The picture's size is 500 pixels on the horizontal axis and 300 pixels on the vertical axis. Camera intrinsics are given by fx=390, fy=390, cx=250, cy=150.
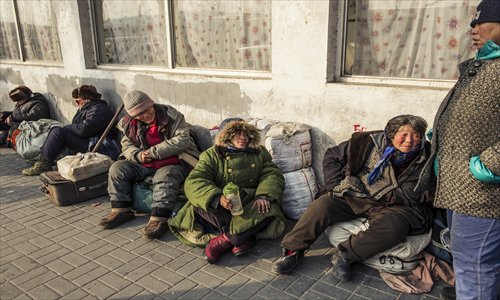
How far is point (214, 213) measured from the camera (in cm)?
350

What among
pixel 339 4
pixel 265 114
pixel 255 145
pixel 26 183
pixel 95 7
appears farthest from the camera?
pixel 95 7

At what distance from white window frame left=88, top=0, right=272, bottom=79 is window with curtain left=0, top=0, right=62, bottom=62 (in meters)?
1.27

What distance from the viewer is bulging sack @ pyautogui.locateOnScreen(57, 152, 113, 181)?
4676 millimetres

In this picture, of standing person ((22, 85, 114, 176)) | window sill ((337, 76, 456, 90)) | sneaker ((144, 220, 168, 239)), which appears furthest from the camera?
standing person ((22, 85, 114, 176))

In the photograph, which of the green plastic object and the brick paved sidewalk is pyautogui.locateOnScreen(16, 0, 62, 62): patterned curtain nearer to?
the brick paved sidewalk

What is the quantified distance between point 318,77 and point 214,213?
1.85 meters

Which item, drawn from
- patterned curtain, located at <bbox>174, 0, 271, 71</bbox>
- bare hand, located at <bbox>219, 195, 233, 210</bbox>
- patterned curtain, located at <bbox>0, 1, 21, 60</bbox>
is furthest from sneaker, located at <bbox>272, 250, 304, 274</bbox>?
patterned curtain, located at <bbox>0, 1, 21, 60</bbox>

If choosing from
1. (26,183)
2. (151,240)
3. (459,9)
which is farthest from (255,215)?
(26,183)

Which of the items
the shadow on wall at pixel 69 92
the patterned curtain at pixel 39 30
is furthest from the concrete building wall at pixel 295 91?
the patterned curtain at pixel 39 30

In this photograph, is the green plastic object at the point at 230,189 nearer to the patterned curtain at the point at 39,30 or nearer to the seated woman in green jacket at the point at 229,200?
the seated woman in green jacket at the point at 229,200

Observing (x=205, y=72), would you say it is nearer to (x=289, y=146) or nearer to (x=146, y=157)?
(x=146, y=157)

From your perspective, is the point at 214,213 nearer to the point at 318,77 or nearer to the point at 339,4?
the point at 318,77

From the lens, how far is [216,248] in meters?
3.41

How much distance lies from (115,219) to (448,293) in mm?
3166
